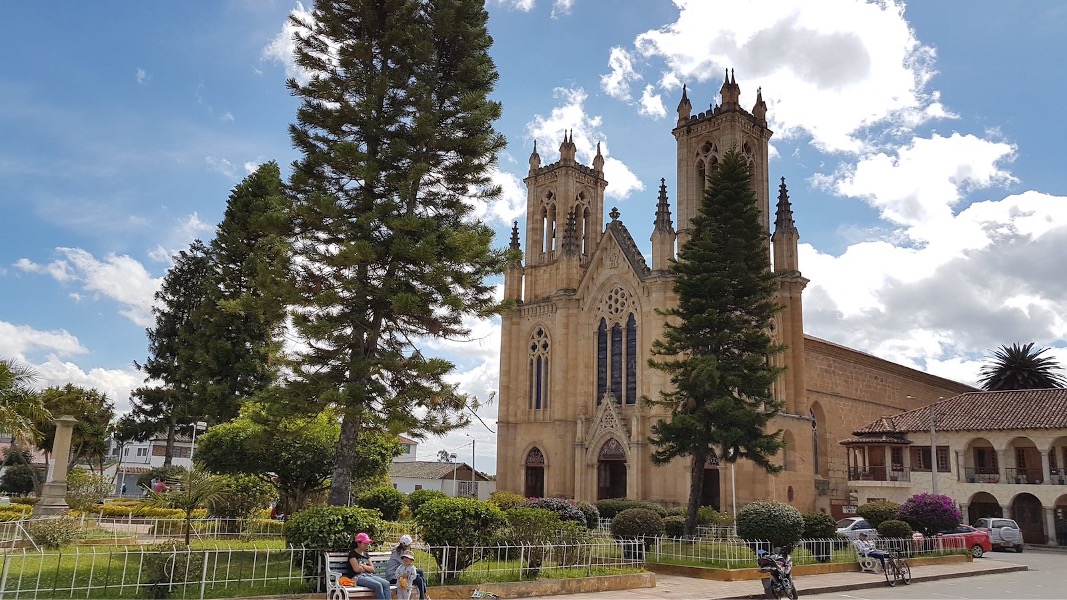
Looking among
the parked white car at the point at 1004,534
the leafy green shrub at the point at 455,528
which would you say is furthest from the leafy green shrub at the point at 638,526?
the parked white car at the point at 1004,534

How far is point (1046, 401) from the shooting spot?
39.6 m

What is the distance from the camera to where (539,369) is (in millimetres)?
43406

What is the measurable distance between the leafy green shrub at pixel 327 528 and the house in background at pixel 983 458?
2914 centimetres

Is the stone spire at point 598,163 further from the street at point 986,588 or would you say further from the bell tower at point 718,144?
the street at point 986,588

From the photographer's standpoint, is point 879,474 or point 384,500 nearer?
point 384,500

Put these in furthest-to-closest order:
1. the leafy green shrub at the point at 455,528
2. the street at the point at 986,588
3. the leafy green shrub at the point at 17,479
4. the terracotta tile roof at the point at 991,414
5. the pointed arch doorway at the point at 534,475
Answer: the leafy green shrub at the point at 17,479, the pointed arch doorway at the point at 534,475, the terracotta tile roof at the point at 991,414, the street at the point at 986,588, the leafy green shrub at the point at 455,528

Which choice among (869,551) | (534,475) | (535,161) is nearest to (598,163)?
(535,161)

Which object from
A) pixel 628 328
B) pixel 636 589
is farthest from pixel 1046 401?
pixel 636 589

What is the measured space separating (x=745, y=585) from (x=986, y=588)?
673 centimetres

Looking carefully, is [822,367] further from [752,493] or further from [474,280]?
[474,280]

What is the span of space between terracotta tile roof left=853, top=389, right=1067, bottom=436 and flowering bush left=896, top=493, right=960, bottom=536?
1423 centimetres

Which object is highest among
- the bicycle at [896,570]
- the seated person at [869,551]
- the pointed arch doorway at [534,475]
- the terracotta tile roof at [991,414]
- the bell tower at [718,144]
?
the bell tower at [718,144]

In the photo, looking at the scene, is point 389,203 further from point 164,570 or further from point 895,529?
point 895,529

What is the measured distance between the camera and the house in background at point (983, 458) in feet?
123
